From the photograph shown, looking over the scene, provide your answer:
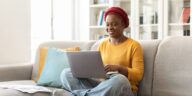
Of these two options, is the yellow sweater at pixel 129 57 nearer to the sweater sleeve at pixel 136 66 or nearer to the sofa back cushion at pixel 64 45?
the sweater sleeve at pixel 136 66

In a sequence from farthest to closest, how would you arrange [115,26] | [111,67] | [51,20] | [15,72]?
[51,20] < [15,72] < [115,26] < [111,67]

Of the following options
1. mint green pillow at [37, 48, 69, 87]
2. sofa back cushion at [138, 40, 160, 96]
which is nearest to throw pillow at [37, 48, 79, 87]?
mint green pillow at [37, 48, 69, 87]

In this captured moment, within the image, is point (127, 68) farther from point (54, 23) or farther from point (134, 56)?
point (54, 23)

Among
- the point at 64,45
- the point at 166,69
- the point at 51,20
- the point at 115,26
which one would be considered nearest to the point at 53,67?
the point at 64,45

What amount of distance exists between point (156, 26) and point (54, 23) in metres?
1.50

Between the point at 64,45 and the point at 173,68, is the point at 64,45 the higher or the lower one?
the higher one

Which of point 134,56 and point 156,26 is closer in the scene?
point 134,56

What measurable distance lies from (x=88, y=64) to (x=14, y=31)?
1676 mm

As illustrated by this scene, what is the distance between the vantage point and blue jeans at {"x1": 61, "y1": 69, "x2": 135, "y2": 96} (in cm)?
197

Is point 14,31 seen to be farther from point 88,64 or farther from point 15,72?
point 88,64

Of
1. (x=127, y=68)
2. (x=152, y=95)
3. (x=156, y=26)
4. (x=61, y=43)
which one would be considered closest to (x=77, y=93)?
(x=127, y=68)

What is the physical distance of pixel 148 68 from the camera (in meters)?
2.30

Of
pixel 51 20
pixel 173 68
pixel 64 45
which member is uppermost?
pixel 51 20

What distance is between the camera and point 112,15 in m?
2.44
